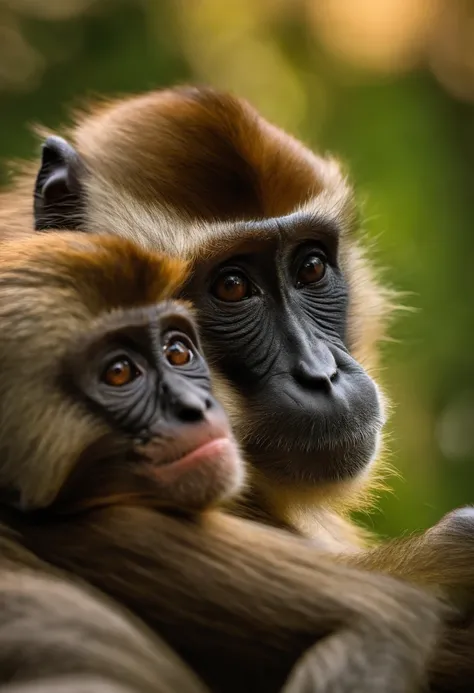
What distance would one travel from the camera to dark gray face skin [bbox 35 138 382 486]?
248cm

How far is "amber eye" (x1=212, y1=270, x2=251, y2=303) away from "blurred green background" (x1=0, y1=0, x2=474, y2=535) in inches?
96.7

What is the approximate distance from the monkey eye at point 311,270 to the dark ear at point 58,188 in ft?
1.91

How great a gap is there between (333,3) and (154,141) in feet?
12.8

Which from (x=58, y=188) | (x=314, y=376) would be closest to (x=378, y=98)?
(x=58, y=188)

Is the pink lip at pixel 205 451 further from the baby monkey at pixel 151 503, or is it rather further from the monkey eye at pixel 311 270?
the monkey eye at pixel 311 270

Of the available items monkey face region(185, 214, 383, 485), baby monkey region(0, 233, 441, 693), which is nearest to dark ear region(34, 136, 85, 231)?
monkey face region(185, 214, 383, 485)

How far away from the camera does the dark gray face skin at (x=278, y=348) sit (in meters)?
2.48

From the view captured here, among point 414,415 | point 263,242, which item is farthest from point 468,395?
point 263,242

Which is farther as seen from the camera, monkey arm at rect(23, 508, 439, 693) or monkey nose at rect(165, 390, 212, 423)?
monkey nose at rect(165, 390, 212, 423)

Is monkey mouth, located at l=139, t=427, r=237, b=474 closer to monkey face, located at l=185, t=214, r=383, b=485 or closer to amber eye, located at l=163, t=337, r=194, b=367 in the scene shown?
amber eye, located at l=163, t=337, r=194, b=367

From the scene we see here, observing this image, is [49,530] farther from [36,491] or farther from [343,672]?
[343,672]

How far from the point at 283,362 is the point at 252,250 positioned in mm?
334

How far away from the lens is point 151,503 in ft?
6.41

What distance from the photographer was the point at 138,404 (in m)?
2.00
